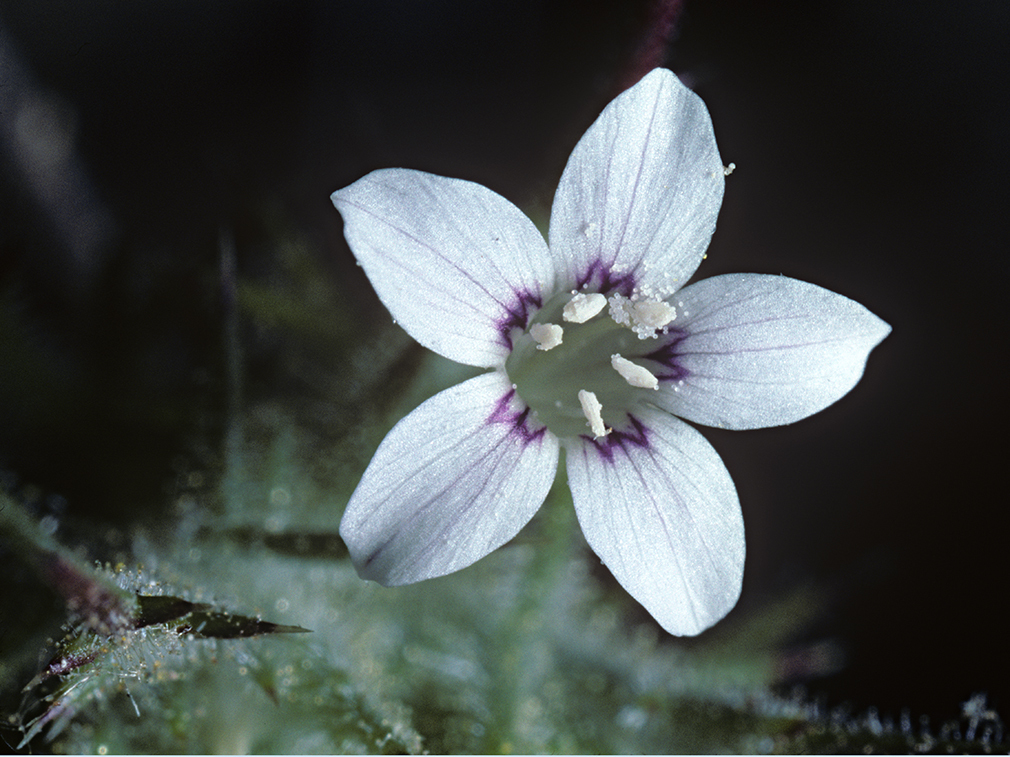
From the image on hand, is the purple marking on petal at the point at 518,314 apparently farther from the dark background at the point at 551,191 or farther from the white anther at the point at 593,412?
the dark background at the point at 551,191

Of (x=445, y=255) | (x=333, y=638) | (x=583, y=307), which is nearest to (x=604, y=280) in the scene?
(x=583, y=307)

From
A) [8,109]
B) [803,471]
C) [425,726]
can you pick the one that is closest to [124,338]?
[8,109]

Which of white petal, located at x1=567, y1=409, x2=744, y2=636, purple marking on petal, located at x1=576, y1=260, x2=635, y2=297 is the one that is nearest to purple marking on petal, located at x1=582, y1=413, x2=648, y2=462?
white petal, located at x1=567, y1=409, x2=744, y2=636

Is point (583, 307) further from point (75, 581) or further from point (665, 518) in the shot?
point (75, 581)

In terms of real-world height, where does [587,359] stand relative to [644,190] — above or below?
below

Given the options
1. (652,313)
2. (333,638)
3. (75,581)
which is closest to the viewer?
(75,581)

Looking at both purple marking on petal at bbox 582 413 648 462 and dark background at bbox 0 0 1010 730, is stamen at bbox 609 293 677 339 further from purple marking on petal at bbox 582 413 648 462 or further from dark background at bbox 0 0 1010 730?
dark background at bbox 0 0 1010 730

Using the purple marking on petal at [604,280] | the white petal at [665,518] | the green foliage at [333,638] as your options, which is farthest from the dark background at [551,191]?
the white petal at [665,518]

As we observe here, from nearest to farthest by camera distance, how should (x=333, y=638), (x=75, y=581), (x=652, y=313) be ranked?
(x=75, y=581) → (x=652, y=313) → (x=333, y=638)
